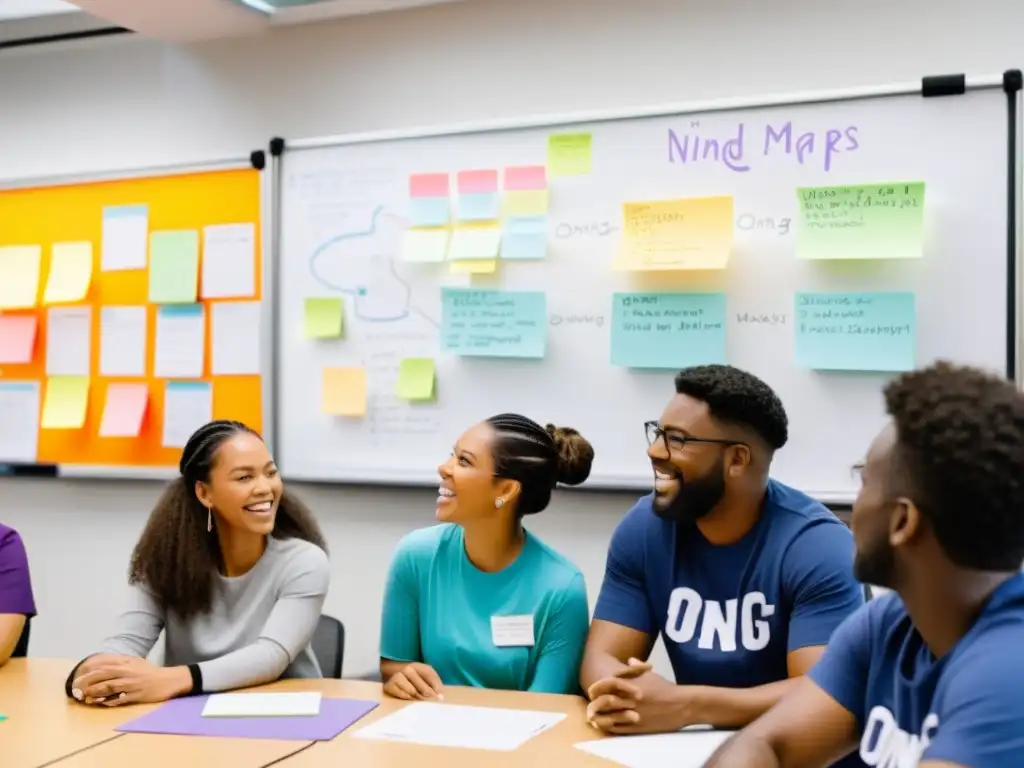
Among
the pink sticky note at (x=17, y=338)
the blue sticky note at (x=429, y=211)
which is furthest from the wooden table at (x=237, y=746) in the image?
the pink sticky note at (x=17, y=338)

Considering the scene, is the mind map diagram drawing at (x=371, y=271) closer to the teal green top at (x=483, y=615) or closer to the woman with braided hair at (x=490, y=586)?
the woman with braided hair at (x=490, y=586)

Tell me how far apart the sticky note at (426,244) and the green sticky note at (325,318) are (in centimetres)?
27

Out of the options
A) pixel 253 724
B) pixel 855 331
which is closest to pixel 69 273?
pixel 253 724

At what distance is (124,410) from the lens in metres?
3.44

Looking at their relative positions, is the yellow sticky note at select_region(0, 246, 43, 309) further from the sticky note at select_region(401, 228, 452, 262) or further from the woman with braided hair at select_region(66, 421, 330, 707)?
the woman with braided hair at select_region(66, 421, 330, 707)

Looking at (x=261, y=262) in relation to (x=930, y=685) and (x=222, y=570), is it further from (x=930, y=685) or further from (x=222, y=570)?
(x=930, y=685)

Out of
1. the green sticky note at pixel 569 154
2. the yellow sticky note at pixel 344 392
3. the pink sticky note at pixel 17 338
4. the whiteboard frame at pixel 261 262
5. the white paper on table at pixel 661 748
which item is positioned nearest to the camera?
the white paper on table at pixel 661 748

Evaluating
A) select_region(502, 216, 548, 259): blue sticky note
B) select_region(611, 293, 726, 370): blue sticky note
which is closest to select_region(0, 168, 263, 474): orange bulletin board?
select_region(502, 216, 548, 259): blue sticky note

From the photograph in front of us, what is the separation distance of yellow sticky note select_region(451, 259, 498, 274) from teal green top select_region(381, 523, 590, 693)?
0.94 meters

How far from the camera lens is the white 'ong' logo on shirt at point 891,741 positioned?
1.26 metres

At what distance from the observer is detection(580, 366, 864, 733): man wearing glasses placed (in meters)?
1.97

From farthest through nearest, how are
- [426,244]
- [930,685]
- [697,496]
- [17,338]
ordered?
[17,338]
[426,244]
[697,496]
[930,685]

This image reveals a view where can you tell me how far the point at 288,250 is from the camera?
10.7ft

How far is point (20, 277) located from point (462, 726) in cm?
251
